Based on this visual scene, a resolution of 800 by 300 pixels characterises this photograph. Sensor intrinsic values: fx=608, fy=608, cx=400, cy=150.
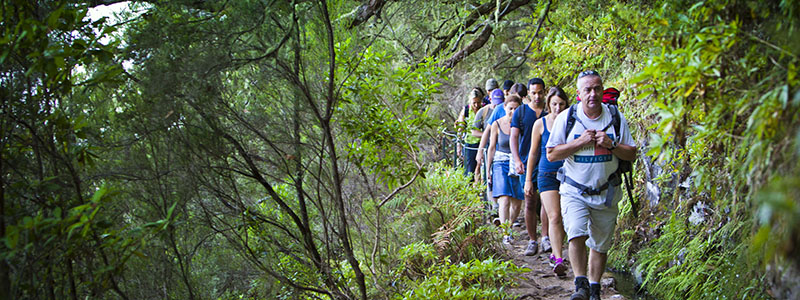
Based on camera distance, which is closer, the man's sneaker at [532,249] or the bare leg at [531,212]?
the bare leg at [531,212]

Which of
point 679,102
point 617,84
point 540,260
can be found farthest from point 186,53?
point 617,84

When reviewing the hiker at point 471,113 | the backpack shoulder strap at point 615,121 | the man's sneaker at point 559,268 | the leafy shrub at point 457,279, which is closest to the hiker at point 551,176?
the man's sneaker at point 559,268

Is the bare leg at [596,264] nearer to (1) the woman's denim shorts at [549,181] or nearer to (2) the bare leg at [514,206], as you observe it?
(1) the woman's denim shorts at [549,181]

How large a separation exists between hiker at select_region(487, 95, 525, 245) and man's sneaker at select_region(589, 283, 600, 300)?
2598 mm

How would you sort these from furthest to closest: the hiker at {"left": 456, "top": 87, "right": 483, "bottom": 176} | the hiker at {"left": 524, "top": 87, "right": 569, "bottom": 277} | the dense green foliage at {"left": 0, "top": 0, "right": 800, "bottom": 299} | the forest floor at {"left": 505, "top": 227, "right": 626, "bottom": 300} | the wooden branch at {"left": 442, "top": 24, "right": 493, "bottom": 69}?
the hiker at {"left": 456, "top": 87, "right": 483, "bottom": 176}, the wooden branch at {"left": 442, "top": 24, "right": 493, "bottom": 69}, the hiker at {"left": 524, "top": 87, "right": 569, "bottom": 277}, the forest floor at {"left": 505, "top": 227, "right": 626, "bottom": 300}, the dense green foliage at {"left": 0, "top": 0, "right": 800, "bottom": 299}

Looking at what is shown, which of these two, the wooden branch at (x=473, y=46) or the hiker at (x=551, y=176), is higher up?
the wooden branch at (x=473, y=46)

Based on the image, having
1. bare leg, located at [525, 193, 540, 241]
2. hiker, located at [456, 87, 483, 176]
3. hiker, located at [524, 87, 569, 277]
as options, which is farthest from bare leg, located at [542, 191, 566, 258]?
hiker, located at [456, 87, 483, 176]

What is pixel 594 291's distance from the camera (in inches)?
201

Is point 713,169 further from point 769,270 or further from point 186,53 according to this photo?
point 186,53

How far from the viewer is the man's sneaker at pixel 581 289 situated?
16.6ft

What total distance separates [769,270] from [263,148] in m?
3.15

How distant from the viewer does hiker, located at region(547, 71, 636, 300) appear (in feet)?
16.3

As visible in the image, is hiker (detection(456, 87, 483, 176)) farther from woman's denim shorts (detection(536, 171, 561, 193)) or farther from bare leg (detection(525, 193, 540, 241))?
woman's denim shorts (detection(536, 171, 561, 193))

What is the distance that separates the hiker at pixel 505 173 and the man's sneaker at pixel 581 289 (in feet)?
8.37
